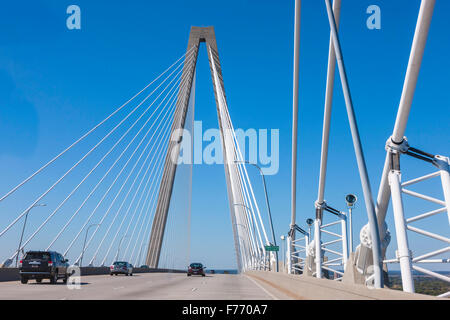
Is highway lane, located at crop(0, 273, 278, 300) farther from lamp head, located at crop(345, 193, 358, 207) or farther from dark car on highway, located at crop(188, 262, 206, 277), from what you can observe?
dark car on highway, located at crop(188, 262, 206, 277)

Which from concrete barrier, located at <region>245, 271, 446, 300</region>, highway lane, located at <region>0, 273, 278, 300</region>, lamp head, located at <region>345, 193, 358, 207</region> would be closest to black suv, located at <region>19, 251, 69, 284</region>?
highway lane, located at <region>0, 273, 278, 300</region>

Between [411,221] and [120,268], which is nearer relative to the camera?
[411,221]

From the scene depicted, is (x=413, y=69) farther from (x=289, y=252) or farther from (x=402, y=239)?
(x=289, y=252)

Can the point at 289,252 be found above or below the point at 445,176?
below

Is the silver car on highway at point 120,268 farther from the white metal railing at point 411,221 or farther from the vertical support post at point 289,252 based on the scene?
the white metal railing at point 411,221

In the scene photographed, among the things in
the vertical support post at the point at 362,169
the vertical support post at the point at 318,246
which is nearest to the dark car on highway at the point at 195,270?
the vertical support post at the point at 318,246

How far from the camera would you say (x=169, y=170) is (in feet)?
169

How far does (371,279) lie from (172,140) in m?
31.2

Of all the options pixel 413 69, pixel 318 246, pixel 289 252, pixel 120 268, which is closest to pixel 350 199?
pixel 318 246

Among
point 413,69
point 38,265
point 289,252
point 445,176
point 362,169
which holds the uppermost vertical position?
point 413,69

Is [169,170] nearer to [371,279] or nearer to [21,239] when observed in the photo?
[21,239]

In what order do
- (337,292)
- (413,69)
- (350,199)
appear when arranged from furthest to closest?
(350,199), (413,69), (337,292)

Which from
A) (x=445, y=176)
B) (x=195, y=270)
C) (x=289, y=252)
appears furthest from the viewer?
(x=195, y=270)
